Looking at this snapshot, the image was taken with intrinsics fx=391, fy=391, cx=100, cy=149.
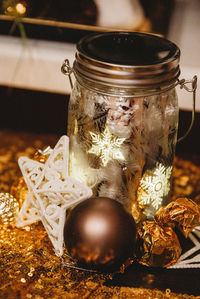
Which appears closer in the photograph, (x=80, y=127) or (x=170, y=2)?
(x=80, y=127)

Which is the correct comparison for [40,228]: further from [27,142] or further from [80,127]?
[27,142]

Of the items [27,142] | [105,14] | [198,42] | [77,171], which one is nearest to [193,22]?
[198,42]

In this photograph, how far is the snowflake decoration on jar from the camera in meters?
0.65

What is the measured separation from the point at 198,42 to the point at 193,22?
5.4 inches

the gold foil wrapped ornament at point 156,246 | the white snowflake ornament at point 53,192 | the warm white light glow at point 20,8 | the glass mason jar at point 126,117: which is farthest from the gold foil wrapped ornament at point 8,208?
the warm white light glow at point 20,8

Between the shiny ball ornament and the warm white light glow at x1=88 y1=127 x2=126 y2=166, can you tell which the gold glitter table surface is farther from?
the warm white light glow at x1=88 y1=127 x2=126 y2=166

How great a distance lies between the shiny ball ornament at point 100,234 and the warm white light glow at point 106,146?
0.09 m

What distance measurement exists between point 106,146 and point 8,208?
0.20 metres

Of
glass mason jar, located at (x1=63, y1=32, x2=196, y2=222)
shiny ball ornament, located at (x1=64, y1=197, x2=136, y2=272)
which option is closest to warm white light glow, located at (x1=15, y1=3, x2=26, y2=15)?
glass mason jar, located at (x1=63, y1=32, x2=196, y2=222)

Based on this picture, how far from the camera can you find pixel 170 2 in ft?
3.43

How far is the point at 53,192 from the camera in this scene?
60 cm

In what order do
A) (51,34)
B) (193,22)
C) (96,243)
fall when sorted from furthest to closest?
1. (193,22)
2. (51,34)
3. (96,243)

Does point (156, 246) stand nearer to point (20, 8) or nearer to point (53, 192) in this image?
point (53, 192)

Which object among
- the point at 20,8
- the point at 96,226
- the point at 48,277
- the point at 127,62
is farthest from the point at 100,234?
the point at 20,8
